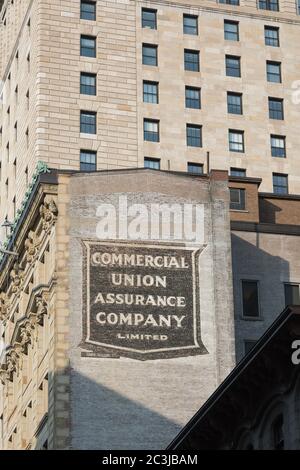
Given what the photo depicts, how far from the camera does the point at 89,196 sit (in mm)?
77250

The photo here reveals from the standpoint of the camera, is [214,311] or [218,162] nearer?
[214,311]

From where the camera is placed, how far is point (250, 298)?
80062mm

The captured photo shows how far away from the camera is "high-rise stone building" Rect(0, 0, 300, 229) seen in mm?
107062

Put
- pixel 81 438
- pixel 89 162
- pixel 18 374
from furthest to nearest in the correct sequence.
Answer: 1. pixel 89 162
2. pixel 18 374
3. pixel 81 438

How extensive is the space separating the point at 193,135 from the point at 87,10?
40.9ft

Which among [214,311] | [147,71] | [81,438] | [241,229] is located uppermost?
[147,71]

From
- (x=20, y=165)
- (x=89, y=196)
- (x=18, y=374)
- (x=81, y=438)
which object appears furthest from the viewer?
(x=20, y=165)

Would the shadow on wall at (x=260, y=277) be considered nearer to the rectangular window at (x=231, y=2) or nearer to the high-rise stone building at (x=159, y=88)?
the high-rise stone building at (x=159, y=88)

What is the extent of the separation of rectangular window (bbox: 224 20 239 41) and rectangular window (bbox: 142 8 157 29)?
17.9 feet

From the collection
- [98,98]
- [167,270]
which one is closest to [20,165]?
[98,98]

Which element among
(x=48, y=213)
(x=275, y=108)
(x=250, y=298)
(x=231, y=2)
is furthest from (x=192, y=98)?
(x=48, y=213)

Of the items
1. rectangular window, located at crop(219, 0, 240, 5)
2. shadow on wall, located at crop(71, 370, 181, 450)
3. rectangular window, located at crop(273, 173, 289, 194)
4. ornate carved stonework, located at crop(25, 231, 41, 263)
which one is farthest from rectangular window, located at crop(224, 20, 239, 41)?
shadow on wall, located at crop(71, 370, 181, 450)

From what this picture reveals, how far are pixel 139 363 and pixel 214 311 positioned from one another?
4.91 meters

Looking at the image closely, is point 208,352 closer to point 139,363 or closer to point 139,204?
point 139,363
